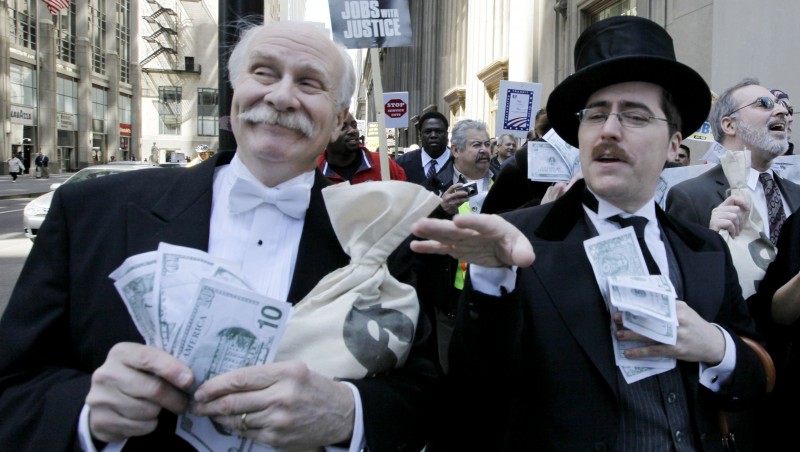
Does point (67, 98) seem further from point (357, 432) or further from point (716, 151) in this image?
point (357, 432)

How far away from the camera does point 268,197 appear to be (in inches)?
76.6

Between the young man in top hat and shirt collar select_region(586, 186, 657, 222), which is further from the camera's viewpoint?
shirt collar select_region(586, 186, 657, 222)

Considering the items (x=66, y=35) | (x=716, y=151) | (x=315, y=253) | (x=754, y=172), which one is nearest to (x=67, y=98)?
(x=66, y=35)

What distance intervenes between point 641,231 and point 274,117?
4.31 ft

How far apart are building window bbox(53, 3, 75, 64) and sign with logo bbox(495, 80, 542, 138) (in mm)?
52749

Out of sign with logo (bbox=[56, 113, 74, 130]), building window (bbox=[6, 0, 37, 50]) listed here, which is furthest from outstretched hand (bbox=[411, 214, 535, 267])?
sign with logo (bbox=[56, 113, 74, 130])

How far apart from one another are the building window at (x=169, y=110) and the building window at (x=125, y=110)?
9.54ft

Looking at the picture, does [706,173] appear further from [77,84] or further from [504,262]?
[77,84]

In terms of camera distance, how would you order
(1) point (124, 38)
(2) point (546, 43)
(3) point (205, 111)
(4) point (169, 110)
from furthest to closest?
(4) point (169, 110) < (3) point (205, 111) < (1) point (124, 38) < (2) point (546, 43)

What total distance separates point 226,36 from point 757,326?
2.92 m

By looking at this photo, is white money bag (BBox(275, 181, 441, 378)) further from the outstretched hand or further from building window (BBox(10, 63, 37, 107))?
building window (BBox(10, 63, 37, 107))

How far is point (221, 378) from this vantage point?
1.44 m

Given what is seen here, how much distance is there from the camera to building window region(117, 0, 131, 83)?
64.0 m

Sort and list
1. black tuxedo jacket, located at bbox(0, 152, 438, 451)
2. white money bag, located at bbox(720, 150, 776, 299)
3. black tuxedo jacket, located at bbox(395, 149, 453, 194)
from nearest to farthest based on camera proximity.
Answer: black tuxedo jacket, located at bbox(0, 152, 438, 451) < white money bag, located at bbox(720, 150, 776, 299) < black tuxedo jacket, located at bbox(395, 149, 453, 194)
